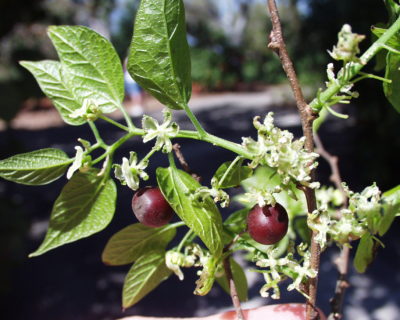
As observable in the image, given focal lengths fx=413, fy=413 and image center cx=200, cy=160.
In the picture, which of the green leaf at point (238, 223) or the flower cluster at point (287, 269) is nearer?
the flower cluster at point (287, 269)

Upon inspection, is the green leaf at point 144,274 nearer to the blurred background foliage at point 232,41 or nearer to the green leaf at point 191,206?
the green leaf at point 191,206

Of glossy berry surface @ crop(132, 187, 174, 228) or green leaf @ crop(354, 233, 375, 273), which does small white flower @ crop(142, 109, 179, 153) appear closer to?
glossy berry surface @ crop(132, 187, 174, 228)

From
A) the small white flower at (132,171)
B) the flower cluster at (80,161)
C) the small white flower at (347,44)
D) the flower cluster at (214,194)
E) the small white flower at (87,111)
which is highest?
the small white flower at (347,44)

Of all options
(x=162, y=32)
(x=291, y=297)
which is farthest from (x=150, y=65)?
(x=291, y=297)

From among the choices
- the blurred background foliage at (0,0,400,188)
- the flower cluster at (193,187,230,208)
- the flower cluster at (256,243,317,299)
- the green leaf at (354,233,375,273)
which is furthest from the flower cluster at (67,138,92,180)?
the blurred background foliage at (0,0,400,188)

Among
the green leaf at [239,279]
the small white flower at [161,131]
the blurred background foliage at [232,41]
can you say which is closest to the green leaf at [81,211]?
the small white flower at [161,131]

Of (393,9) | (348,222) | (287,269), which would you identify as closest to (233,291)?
(287,269)

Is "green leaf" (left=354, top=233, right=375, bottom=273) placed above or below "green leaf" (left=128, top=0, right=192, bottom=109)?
below
